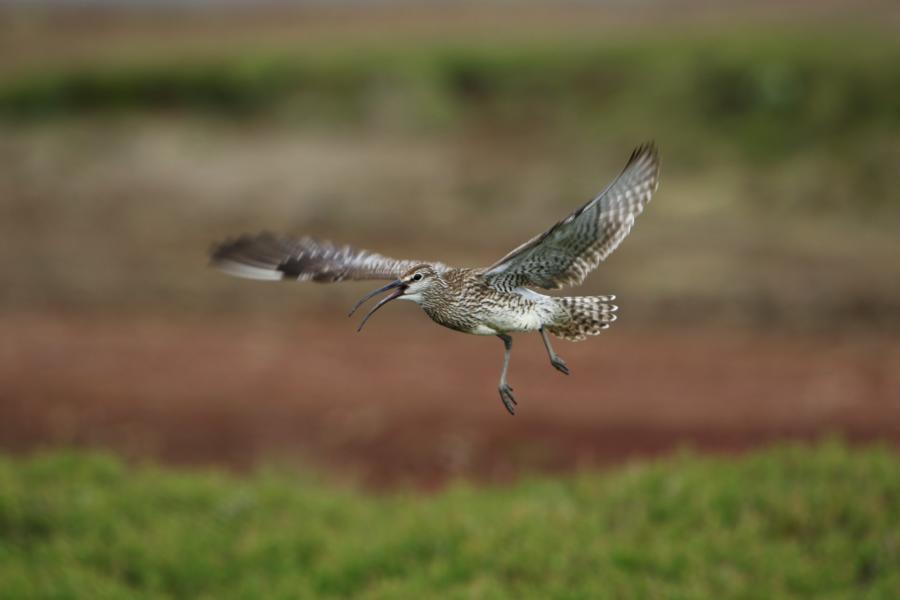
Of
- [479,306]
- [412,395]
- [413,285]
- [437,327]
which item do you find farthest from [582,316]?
[437,327]

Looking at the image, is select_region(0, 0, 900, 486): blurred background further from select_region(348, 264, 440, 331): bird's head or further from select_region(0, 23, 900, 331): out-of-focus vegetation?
select_region(348, 264, 440, 331): bird's head

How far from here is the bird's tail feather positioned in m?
4.91

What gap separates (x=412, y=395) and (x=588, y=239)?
9501mm

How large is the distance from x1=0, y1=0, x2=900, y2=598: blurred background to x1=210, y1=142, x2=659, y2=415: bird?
347cm

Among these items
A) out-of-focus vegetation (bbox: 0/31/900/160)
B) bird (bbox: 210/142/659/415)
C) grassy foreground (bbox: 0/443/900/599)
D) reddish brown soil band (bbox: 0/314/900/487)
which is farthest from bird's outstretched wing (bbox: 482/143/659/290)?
out-of-focus vegetation (bbox: 0/31/900/160)

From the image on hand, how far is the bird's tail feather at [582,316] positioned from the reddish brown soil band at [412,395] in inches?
267

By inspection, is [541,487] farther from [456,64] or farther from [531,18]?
[531,18]

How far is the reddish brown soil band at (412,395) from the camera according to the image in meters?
12.3

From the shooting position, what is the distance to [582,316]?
16.2 feet

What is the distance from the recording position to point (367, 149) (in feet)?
72.9

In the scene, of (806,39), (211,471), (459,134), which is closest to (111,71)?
(459,134)

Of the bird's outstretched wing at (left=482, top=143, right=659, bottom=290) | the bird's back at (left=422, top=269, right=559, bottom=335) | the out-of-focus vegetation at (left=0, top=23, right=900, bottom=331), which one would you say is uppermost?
the out-of-focus vegetation at (left=0, top=23, right=900, bottom=331)

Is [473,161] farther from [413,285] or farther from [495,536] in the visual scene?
[413,285]

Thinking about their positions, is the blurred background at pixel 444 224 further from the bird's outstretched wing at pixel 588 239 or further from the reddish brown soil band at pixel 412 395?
the bird's outstretched wing at pixel 588 239
